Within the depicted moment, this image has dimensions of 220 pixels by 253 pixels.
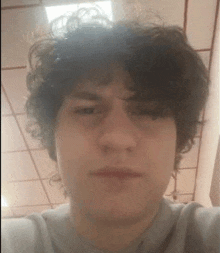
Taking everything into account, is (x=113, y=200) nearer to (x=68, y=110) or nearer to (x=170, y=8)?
(x=68, y=110)

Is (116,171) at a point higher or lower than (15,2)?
lower

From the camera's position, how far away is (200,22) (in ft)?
1.40

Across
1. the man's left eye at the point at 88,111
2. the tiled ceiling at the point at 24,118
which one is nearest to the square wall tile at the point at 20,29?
the tiled ceiling at the point at 24,118

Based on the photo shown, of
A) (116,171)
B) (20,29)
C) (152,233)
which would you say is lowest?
(152,233)

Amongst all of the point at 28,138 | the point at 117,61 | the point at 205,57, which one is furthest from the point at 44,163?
the point at 205,57

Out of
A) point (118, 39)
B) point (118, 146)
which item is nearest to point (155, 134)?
point (118, 146)

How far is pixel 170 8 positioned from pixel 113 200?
33 cm

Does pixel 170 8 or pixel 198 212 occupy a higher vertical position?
pixel 170 8

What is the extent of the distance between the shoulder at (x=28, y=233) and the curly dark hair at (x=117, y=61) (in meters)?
0.08

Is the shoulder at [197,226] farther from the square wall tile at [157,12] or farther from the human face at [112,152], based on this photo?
the square wall tile at [157,12]

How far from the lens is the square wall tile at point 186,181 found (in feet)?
1.04

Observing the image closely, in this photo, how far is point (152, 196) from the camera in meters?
0.27

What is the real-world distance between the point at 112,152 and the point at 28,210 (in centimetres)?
13

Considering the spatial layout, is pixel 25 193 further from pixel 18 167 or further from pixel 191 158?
pixel 191 158
